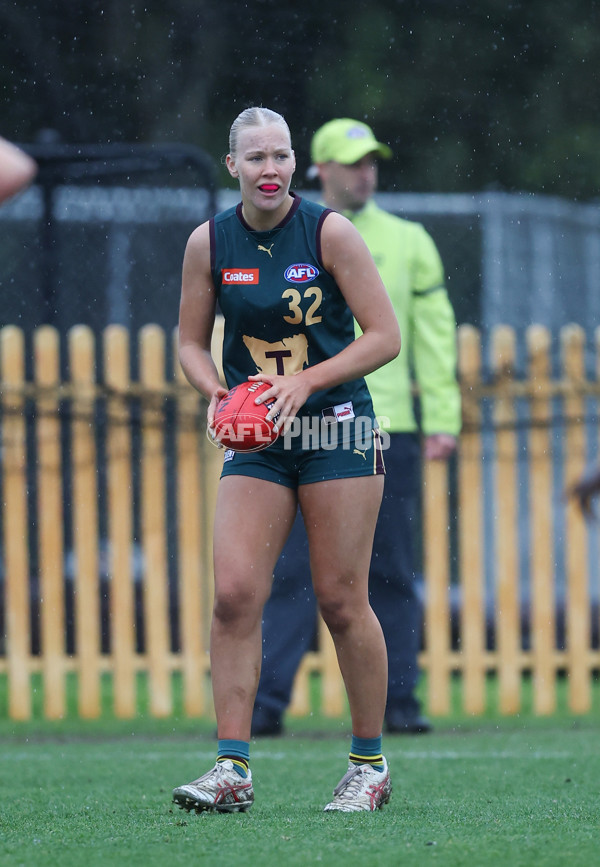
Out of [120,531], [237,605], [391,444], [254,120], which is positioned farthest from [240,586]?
[120,531]

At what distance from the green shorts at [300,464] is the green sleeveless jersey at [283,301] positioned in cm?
12

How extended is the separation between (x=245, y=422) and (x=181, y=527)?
3873 millimetres

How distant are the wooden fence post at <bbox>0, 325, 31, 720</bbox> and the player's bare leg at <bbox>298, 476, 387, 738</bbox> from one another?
3.72 metres

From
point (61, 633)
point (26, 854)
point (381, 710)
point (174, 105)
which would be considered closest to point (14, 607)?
point (61, 633)

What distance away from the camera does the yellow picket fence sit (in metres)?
7.73

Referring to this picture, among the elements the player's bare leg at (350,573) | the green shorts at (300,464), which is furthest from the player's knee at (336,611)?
the green shorts at (300,464)

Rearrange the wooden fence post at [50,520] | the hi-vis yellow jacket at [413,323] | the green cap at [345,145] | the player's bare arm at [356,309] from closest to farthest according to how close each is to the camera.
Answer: the player's bare arm at [356,309]
the green cap at [345,145]
the hi-vis yellow jacket at [413,323]
the wooden fence post at [50,520]

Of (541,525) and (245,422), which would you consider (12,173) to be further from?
(541,525)

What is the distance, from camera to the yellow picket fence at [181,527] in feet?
25.4

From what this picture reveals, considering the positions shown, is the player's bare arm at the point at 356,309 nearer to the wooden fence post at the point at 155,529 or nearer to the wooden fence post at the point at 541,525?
the wooden fence post at the point at 155,529

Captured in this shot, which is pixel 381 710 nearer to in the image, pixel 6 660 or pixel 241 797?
pixel 241 797

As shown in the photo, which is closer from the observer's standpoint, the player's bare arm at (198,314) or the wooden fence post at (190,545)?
the player's bare arm at (198,314)

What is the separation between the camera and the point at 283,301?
4219 mm

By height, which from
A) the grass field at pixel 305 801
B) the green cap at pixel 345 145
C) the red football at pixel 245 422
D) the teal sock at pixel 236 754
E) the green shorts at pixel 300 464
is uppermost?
the green cap at pixel 345 145
